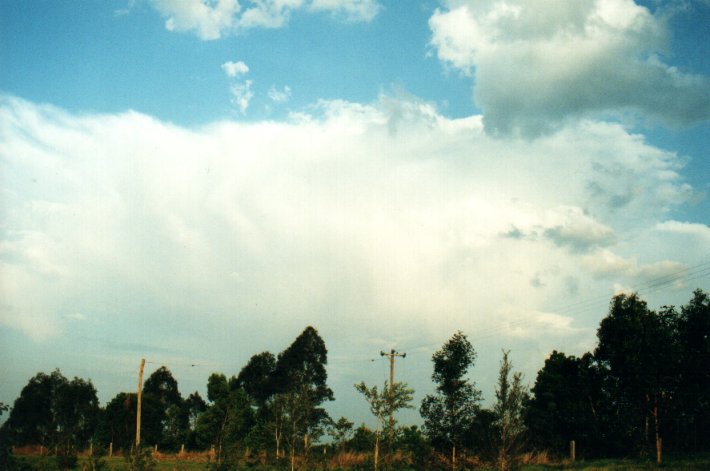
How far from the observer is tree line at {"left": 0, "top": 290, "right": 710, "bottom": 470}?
30062mm

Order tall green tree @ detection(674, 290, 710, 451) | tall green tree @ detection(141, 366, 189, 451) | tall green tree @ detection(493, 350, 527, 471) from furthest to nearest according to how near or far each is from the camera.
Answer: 1. tall green tree @ detection(141, 366, 189, 451)
2. tall green tree @ detection(674, 290, 710, 451)
3. tall green tree @ detection(493, 350, 527, 471)

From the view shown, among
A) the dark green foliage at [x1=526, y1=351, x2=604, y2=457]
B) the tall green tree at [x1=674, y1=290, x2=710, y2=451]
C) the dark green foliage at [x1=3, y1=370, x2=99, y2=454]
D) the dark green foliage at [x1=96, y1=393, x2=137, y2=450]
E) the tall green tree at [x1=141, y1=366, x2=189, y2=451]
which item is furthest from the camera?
the dark green foliage at [x1=3, y1=370, x2=99, y2=454]

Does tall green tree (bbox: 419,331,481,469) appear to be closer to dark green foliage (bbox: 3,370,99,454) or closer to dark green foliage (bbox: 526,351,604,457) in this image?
dark green foliage (bbox: 526,351,604,457)

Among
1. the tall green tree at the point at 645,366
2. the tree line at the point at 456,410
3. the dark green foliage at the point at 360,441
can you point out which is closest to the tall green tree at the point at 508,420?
the tree line at the point at 456,410

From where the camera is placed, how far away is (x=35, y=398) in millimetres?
77562

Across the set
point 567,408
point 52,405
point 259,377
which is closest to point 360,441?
point 567,408

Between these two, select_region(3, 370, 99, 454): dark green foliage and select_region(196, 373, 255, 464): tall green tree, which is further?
select_region(3, 370, 99, 454): dark green foliage

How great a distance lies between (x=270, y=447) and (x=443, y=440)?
13.1 metres

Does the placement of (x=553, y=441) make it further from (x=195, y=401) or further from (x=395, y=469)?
(x=195, y=401)

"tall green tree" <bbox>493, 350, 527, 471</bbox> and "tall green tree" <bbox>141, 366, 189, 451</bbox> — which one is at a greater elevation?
"tall green tree" <bbox>493, 350, 527, 471</bbox>

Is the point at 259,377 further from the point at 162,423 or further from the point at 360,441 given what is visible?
the point at 360,441

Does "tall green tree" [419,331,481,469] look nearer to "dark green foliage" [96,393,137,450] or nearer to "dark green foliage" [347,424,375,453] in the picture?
"dark green foliage" [347,424,375,453]

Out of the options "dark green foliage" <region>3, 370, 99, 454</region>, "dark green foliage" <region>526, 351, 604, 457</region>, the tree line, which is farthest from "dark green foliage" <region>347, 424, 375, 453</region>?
"dark green foliage" <region>3, 370, 99, 454</region>

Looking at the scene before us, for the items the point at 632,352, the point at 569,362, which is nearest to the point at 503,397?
the point at 632,352
